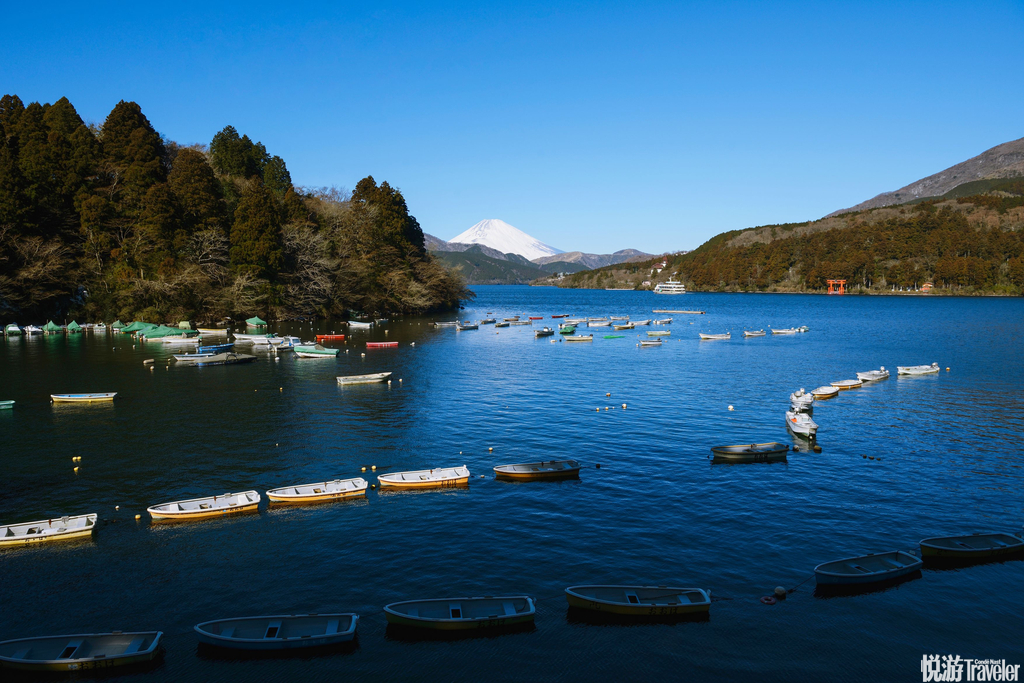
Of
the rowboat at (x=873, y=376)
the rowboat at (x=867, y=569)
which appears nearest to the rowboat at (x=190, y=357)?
the rowboat at (x=867, y=569)

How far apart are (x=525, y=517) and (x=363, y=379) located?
3745 centimetres

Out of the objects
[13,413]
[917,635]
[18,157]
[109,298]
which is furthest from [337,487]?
[18,157]

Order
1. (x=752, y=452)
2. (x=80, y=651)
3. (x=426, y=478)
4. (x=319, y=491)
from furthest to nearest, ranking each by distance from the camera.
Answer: (x=752, y=452) → (x=426, y=478) → (x=319, y=491) → (x=80, y=651)

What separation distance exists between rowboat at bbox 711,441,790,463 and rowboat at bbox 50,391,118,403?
5085cm

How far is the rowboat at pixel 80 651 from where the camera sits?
16672mm

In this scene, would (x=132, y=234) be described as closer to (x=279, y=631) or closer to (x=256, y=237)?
(x=256, y=237)

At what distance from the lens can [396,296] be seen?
5645 inches

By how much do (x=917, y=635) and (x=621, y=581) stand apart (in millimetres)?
9825

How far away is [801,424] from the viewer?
134 feet

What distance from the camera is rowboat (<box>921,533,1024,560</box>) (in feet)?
78.1

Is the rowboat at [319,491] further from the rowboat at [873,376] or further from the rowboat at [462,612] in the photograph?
the rowboat at [873,376]

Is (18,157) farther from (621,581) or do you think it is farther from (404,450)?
(621,581)

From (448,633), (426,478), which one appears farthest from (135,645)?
(426,478)

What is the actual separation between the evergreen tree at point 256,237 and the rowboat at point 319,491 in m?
92.0
